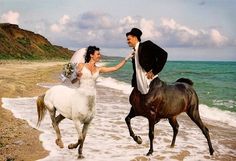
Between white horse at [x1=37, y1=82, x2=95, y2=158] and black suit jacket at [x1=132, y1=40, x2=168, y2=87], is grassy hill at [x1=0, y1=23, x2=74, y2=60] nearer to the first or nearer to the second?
white horse at [x1=37, y1=82, x2=95, y2=158]

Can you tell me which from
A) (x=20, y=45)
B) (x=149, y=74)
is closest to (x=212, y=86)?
(x=149, y=74)

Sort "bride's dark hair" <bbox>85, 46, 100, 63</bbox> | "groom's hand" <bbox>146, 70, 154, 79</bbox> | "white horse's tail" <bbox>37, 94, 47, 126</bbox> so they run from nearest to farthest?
1. "bride's dark hair" <bbox>85, 46, 100, 63</bbox>
2. "groom's hand" <bbox>146, 70, 154, 79</bbox>
3. "white horse's tail" <bbox>37, 94, 47, 126</bbox>

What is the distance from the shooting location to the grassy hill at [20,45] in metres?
96.9

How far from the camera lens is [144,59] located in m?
7.53

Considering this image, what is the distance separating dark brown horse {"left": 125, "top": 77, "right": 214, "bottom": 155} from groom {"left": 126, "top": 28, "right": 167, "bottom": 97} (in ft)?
0.66

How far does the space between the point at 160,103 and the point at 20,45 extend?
111 metres

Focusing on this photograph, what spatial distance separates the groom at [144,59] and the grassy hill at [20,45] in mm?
81351

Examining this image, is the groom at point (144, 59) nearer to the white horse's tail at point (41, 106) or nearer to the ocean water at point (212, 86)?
the white horse's tail at point (41, 106)

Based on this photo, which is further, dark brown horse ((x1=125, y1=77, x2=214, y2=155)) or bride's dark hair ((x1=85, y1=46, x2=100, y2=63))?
dark brown horse ((x1=125, y1=77, x2=214, y2=155))

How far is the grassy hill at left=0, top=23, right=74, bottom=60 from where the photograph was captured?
318 ft

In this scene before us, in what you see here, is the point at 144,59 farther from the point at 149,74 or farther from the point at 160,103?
the point at 160,103

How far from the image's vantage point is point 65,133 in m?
10.4

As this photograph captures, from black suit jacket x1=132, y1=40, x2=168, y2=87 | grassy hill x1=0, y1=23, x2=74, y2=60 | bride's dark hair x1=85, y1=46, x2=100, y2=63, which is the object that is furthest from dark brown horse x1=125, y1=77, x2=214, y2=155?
grassy hill x1=0, y1=23, x2=74, y2=60

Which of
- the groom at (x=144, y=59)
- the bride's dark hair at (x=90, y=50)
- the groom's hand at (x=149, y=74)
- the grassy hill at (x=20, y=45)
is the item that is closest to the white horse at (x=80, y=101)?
the bride's dark hair at (x=90, y=50)
